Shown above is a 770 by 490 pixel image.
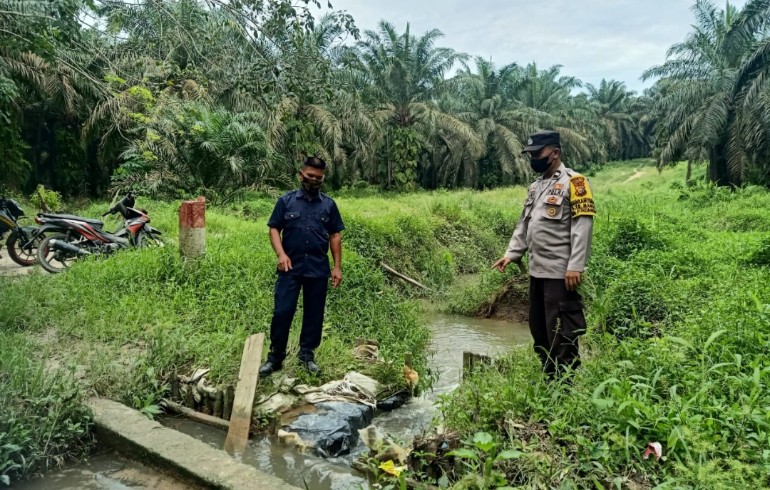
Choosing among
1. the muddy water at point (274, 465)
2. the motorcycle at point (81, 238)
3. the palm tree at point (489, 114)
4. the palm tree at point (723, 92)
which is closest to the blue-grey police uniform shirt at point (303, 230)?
the muddy water at point (274, 465)

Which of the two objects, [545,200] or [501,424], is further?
[545,200]

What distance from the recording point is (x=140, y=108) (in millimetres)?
13773

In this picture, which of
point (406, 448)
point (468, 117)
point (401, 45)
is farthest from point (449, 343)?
point (468, 117)

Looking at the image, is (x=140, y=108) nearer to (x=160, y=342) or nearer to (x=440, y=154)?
(x=160, y=342)

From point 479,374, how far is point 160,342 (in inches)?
98.1

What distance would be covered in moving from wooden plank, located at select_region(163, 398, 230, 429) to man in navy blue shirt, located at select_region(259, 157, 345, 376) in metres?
0.51

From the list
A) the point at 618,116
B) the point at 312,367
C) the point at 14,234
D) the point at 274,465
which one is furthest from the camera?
the point at 618,116

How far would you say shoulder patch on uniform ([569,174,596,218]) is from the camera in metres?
3.70

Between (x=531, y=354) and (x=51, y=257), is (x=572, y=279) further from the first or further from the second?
(x=51, y=257)

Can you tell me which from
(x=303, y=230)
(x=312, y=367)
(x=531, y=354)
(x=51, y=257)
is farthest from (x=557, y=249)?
(x=51, y=257)

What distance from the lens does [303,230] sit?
14.6 ft

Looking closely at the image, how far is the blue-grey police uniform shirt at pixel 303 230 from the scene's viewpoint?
447cm

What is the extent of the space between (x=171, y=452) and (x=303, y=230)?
1.91 meters

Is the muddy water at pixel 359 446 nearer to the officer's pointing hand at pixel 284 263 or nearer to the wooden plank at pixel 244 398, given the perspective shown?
the wooden plank at pixel 244 398
